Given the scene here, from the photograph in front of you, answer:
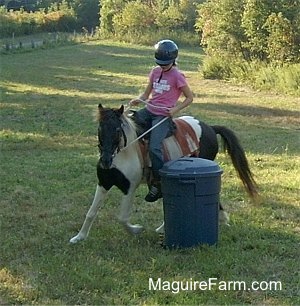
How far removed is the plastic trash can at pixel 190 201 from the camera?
230 inches

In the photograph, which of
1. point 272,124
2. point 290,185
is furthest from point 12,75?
point 290,185

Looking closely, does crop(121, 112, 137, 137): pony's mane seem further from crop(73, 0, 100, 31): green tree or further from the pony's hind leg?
crop(73, 0, 100, 31): green tree

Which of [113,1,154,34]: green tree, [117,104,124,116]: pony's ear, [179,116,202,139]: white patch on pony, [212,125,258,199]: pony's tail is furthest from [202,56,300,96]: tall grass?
[113,1,154,34]: green tree

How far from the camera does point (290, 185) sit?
339 inches

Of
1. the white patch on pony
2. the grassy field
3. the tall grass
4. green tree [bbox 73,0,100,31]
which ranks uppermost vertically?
the white patch on pony

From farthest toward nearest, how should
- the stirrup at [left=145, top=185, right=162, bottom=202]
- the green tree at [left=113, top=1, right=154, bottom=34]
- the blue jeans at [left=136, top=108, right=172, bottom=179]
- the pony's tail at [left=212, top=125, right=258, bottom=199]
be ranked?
1. the green tree at [left=113, top=1, right=154, bottom=34]
2. the pony's tail at [left=212, top=125, right=258, bottom=199]
3. the stirrup at [left=145, top=185, right=162, bottom=202]
4. the blue jeans at [left=136, top=108, right=172, bottom=179]

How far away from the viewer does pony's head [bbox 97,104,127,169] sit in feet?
19.3

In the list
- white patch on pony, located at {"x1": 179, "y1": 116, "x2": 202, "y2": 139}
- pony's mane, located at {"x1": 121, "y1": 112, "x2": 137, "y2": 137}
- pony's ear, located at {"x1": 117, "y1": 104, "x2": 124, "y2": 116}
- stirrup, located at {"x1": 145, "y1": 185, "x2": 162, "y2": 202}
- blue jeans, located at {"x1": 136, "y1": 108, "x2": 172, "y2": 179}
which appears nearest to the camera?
pony's ear, located at {"x1": 117, "y1": 104, "x2": 124, "y2": 116}

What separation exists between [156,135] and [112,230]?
1.07 meters

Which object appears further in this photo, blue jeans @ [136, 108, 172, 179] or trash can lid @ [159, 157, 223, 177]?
blue jeans @ [136, 108, 172, 179]

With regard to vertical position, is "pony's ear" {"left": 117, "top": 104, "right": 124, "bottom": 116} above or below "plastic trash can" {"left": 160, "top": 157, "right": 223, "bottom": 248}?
above

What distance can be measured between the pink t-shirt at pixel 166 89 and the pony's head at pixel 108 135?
56 centimetres

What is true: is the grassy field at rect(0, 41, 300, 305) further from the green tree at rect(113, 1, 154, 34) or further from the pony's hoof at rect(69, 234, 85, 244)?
the green tree at rect(113, 1, 154, 34)

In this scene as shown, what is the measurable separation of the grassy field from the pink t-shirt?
123 centimetres
